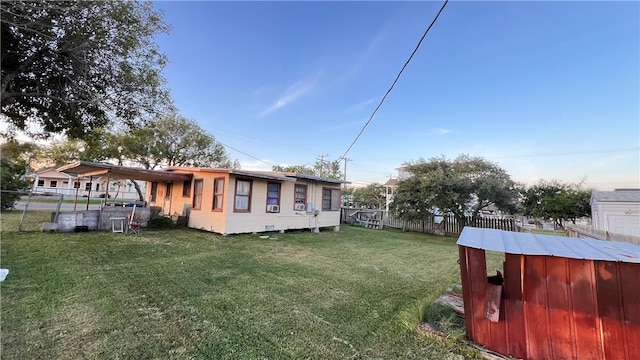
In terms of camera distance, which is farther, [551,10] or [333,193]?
[333,193]

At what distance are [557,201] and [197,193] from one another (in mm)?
25489

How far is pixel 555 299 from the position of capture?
220 centimetres

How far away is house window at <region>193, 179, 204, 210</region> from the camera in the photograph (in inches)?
389

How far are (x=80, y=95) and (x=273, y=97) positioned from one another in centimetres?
789

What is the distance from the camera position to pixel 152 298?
3.29 m

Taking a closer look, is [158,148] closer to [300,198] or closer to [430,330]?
[300,198]

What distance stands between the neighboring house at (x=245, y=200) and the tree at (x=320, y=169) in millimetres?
17290

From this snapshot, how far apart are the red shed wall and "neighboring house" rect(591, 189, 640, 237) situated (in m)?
12.9

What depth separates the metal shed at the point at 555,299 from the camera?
1985 millimetres

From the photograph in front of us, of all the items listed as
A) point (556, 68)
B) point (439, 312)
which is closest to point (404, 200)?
point (556, 68)

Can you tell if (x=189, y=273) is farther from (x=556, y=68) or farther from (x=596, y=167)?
(x=596, y=167)

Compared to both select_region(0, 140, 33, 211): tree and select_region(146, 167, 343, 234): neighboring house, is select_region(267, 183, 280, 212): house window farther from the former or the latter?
select_region(0, 140, 33, 211): tree

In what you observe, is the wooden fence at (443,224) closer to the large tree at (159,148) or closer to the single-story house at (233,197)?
the single-story house at (233,197)

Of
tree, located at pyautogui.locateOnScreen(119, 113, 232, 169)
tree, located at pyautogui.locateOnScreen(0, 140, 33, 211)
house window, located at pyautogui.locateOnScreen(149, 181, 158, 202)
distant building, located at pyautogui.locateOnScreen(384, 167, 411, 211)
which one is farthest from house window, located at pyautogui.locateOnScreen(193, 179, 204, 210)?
tree, located at pyautogui.locateOnScreen(119, 113, 232, 169)
